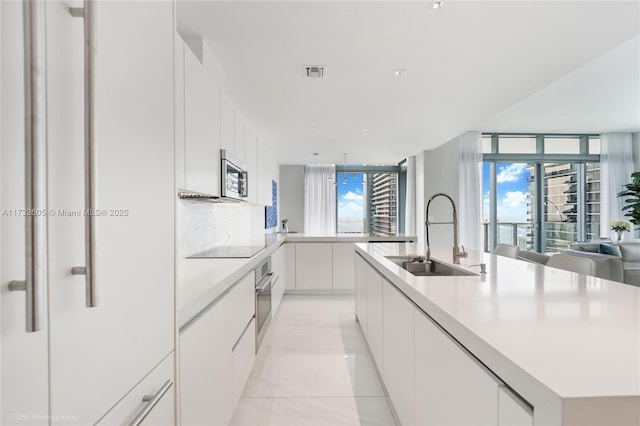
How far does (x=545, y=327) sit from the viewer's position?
0.85 meters

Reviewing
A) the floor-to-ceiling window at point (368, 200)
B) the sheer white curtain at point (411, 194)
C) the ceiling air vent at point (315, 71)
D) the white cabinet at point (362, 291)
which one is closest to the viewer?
the ceiling air vent at point (315, 71)

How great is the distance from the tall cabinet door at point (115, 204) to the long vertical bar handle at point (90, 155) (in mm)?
14

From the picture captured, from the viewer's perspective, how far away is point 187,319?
1.20 metres

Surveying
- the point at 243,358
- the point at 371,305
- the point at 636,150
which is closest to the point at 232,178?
the point at 243,358

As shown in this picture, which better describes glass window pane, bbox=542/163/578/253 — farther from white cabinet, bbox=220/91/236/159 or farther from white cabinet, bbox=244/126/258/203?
white cabinet, bbox=220/91/236/159

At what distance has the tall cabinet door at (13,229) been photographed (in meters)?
0.50

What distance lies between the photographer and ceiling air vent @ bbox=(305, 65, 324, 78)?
8.95 ft

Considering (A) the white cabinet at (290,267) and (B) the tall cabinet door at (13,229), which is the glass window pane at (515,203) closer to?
(A) the white cabinet at (290,267)

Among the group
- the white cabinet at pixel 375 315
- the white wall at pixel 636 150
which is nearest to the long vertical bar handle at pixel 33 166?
the white cabinet at pixel 375 315

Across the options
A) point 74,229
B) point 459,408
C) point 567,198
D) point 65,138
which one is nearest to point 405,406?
point 459,408

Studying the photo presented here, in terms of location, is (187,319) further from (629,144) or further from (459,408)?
(629,144)

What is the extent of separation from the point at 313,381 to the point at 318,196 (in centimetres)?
613

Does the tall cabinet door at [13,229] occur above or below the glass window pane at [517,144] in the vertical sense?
below

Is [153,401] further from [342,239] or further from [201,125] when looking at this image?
[342,239]
